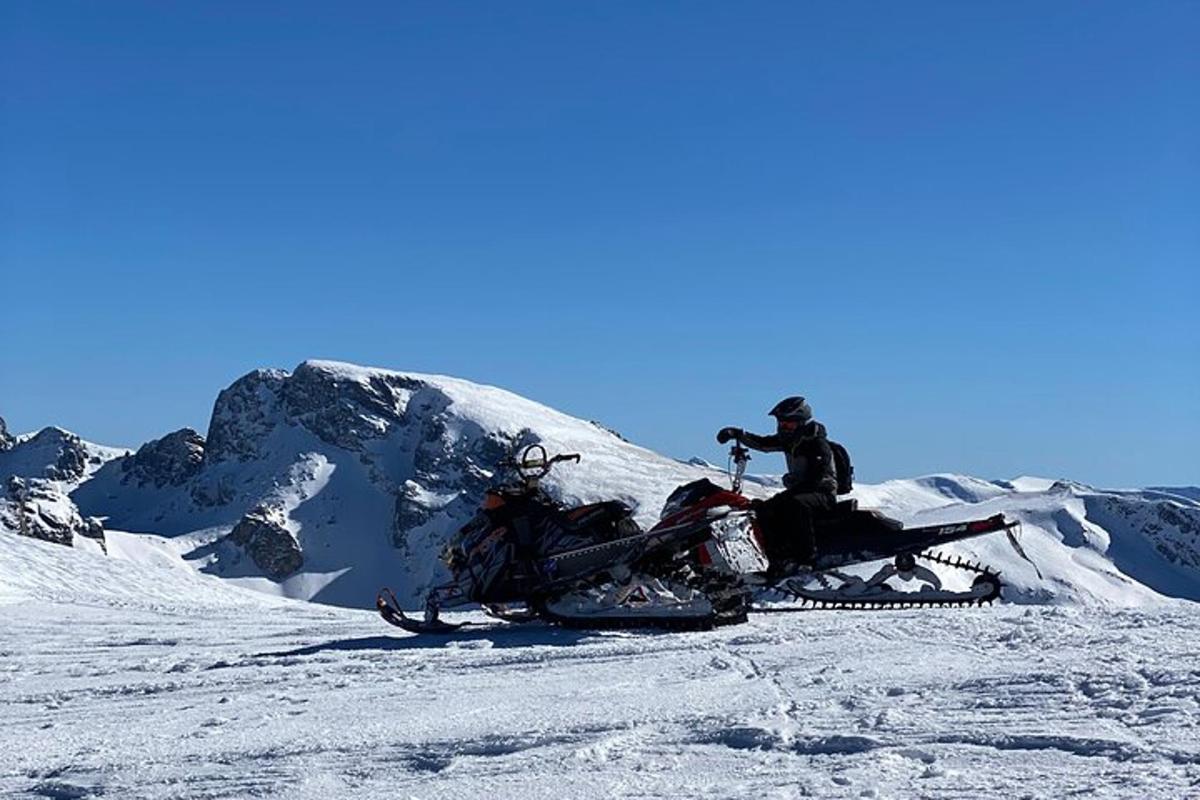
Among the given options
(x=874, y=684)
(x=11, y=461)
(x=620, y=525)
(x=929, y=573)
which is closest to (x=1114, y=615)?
(x=929, y=573)

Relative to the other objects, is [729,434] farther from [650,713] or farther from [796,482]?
[650,713]

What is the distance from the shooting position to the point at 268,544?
154 m

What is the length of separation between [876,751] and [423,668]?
4340mm

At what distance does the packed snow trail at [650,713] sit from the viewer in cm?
506

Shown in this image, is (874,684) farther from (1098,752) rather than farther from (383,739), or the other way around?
(383,739)

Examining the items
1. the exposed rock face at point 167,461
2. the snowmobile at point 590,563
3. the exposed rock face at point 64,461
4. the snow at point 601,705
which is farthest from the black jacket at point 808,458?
the exposed rock face at point 64,461

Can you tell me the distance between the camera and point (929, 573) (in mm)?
11695

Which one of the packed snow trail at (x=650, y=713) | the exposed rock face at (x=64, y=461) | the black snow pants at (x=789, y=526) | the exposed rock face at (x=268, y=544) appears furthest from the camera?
the exposed rock face at (x=64, y=461)

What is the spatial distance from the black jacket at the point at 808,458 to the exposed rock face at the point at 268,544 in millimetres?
147206

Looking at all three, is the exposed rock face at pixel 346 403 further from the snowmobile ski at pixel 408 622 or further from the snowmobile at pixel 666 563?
the snowmobile at pixel 666 563

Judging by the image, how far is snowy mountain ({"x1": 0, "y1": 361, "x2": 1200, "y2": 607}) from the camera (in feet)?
484

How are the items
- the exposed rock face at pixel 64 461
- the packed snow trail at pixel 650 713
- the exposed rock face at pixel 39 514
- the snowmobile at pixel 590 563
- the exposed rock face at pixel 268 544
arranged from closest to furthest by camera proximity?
the packed snow trail at pixel 650 713 → the snowmobile at pixel 590 563 → the exposed rock face at pixel 39 514 → the exposed rock face at pixel 268 544 → the exposed rock face at pixel 64 461

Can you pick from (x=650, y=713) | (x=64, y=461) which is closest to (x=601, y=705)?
(x=650, y=713)

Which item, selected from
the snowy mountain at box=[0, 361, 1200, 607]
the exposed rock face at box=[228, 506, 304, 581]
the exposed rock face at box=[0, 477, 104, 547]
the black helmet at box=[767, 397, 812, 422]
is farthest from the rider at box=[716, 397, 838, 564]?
the exposed rock face at box=[228, 506, 304, 581]
